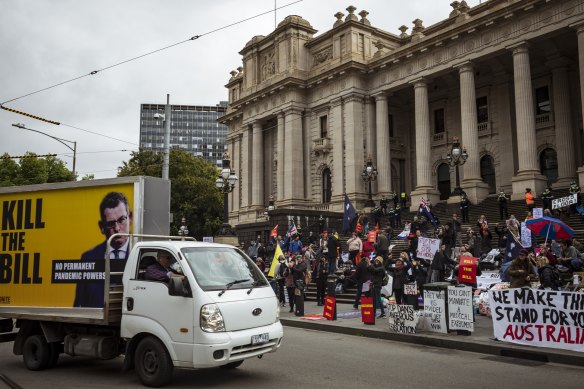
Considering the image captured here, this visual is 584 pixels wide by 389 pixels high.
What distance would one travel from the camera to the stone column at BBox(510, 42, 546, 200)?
89.9 ft

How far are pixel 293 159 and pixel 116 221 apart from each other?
108 ft

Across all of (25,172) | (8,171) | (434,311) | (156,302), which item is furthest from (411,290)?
(8,171)

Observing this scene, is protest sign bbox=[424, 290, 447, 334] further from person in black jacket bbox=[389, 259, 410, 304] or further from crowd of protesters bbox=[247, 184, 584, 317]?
person in black jacket bbox=[389, 259, 410, 304]

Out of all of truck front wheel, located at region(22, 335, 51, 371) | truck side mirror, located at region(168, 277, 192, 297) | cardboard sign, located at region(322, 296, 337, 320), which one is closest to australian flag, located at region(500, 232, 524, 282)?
cardboard sign, located at region(322, 296, 337, 320)

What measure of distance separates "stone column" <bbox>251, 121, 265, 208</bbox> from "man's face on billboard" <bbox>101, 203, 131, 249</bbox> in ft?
120

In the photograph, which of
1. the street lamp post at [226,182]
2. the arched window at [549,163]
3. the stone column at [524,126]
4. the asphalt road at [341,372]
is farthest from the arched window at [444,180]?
the asphalt road at [341,372]

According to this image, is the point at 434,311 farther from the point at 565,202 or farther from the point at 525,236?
the point at 565,202

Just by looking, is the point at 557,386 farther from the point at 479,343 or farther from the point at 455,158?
the point at 455,158

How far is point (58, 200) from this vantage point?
8414 mm

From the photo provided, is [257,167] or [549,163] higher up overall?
[257,167]

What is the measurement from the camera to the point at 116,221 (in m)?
7.91

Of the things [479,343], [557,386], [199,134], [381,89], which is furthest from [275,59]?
[199,134]

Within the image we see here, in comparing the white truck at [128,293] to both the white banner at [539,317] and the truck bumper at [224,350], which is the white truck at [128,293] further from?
the white banner at [539,317]

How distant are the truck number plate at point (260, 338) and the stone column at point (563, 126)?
27.3m
